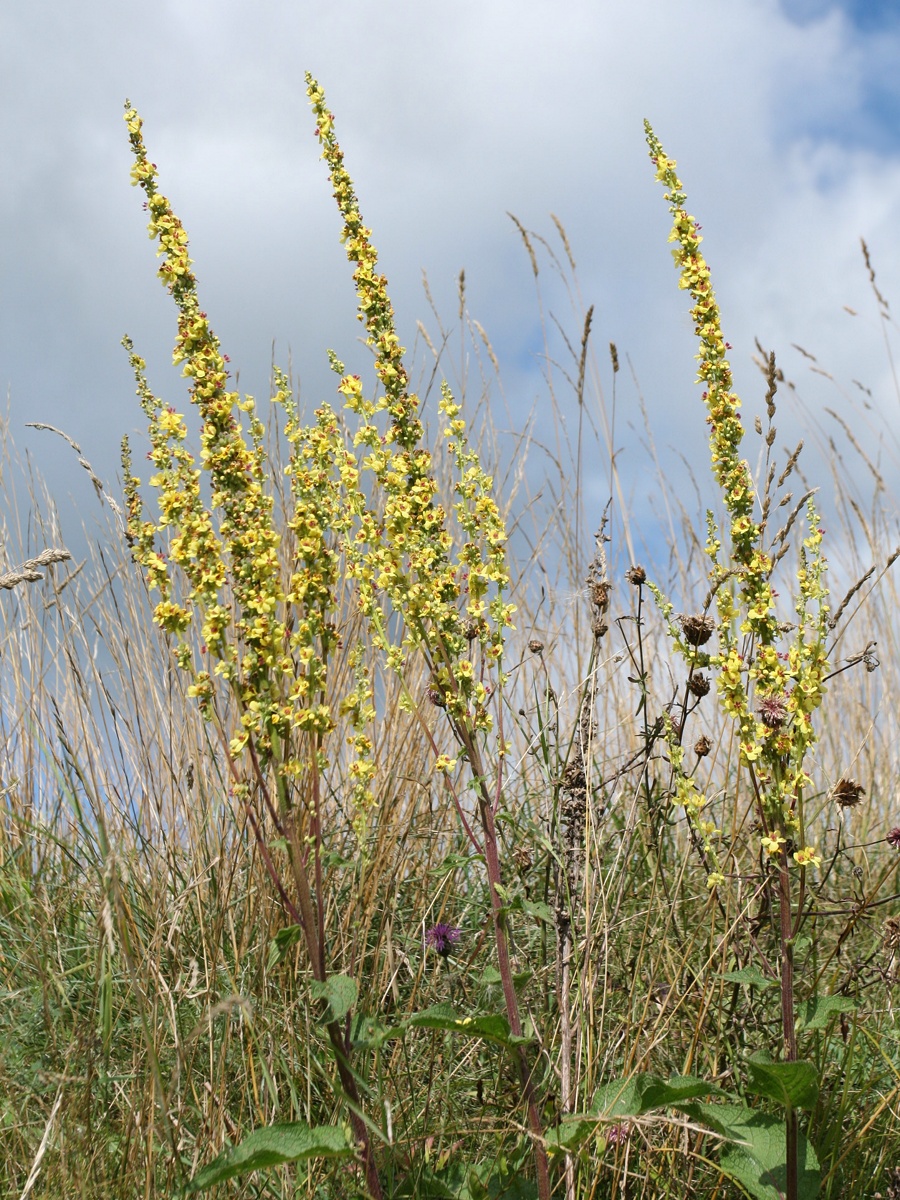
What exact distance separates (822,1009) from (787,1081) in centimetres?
25

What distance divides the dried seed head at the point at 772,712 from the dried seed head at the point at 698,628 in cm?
31

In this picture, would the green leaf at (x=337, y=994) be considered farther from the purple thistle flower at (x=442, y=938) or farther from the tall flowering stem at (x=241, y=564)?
the purple thistle flower at (x=442, y=938)

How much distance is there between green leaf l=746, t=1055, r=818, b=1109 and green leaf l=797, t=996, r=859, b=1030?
0.15 meters

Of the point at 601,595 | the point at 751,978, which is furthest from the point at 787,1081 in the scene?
the point at 601,595

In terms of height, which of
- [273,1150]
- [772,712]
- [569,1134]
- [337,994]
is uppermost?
[772,712]

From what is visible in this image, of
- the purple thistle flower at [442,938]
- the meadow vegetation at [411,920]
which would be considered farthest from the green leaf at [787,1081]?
the purple thistle flower at [442,938]

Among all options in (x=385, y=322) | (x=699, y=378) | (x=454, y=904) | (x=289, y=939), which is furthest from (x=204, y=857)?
(x=699, y=378)

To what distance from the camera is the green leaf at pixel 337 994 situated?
161cm

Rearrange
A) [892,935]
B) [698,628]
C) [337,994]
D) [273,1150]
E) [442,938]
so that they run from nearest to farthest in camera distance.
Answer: [273,1150] → [337,994] → [698,628] → [892,935] → [442,938]

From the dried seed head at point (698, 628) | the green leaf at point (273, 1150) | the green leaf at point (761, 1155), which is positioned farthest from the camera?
the dried seed head at point (698, 628)

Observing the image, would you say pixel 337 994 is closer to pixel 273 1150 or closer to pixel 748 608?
pixel 273 1150

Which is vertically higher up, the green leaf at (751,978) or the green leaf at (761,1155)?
the green leaf at (751,978)

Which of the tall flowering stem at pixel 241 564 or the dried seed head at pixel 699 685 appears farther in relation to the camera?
the dried seed head at pixel 699 685

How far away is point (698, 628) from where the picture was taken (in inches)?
88.0
